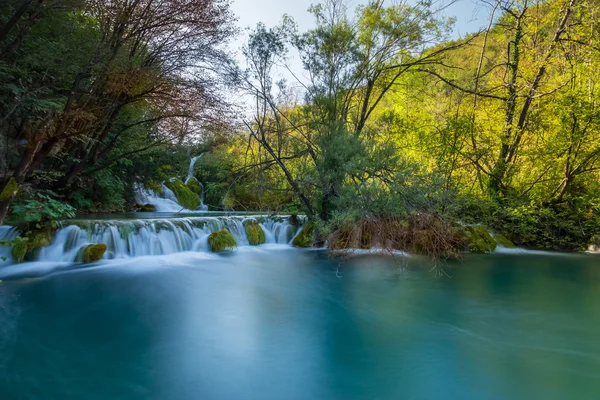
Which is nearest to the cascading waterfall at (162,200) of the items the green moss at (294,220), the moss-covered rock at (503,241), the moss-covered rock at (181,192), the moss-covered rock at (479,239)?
the moss-covered rock at (181,192)

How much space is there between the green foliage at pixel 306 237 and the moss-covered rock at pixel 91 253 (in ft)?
17.4

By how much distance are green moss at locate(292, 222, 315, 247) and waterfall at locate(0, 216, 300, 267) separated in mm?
553

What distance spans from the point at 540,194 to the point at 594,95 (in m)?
2.82

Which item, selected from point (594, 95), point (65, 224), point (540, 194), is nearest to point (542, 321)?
point (540, 194)

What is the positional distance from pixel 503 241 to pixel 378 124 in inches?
210

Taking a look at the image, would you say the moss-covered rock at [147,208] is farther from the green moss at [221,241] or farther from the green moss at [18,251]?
the green moss at [18,251]

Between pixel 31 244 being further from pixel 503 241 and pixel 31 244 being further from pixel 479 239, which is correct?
pixel 503 241

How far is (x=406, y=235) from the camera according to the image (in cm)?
815

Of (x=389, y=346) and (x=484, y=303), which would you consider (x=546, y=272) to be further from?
(x=389, y=346)

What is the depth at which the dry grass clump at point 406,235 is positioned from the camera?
7918mm

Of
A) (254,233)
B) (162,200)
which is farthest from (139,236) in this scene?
(162,200)

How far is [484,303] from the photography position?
5082 millimetres

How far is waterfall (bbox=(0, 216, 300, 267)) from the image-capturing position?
7.43 meters

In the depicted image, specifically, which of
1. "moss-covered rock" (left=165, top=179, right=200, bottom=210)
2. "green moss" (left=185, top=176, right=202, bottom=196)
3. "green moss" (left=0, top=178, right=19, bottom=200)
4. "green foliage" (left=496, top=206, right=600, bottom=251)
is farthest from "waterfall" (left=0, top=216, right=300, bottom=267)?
"green moss" (left=185, top=176, right=202, bottom=196)
